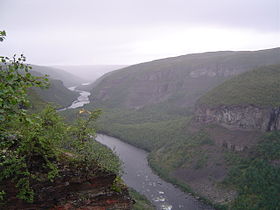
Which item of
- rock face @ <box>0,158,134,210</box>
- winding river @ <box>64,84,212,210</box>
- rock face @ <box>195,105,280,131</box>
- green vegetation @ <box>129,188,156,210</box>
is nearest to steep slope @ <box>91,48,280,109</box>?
rock face @ <box>195,105,280,131</box>

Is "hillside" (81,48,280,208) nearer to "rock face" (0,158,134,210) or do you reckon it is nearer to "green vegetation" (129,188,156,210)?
"rock face" (0,158,134,210)

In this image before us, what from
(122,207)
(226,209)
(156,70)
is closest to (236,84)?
(226,209)

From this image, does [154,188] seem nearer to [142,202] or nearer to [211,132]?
[142,202]

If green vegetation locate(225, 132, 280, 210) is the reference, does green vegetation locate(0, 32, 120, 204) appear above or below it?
above

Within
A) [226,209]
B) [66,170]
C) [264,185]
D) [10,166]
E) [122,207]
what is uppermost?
[10,166]

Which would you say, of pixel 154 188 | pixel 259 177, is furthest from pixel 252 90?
pixel 154 188

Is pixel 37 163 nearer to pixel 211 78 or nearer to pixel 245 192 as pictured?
pixel 245 192
